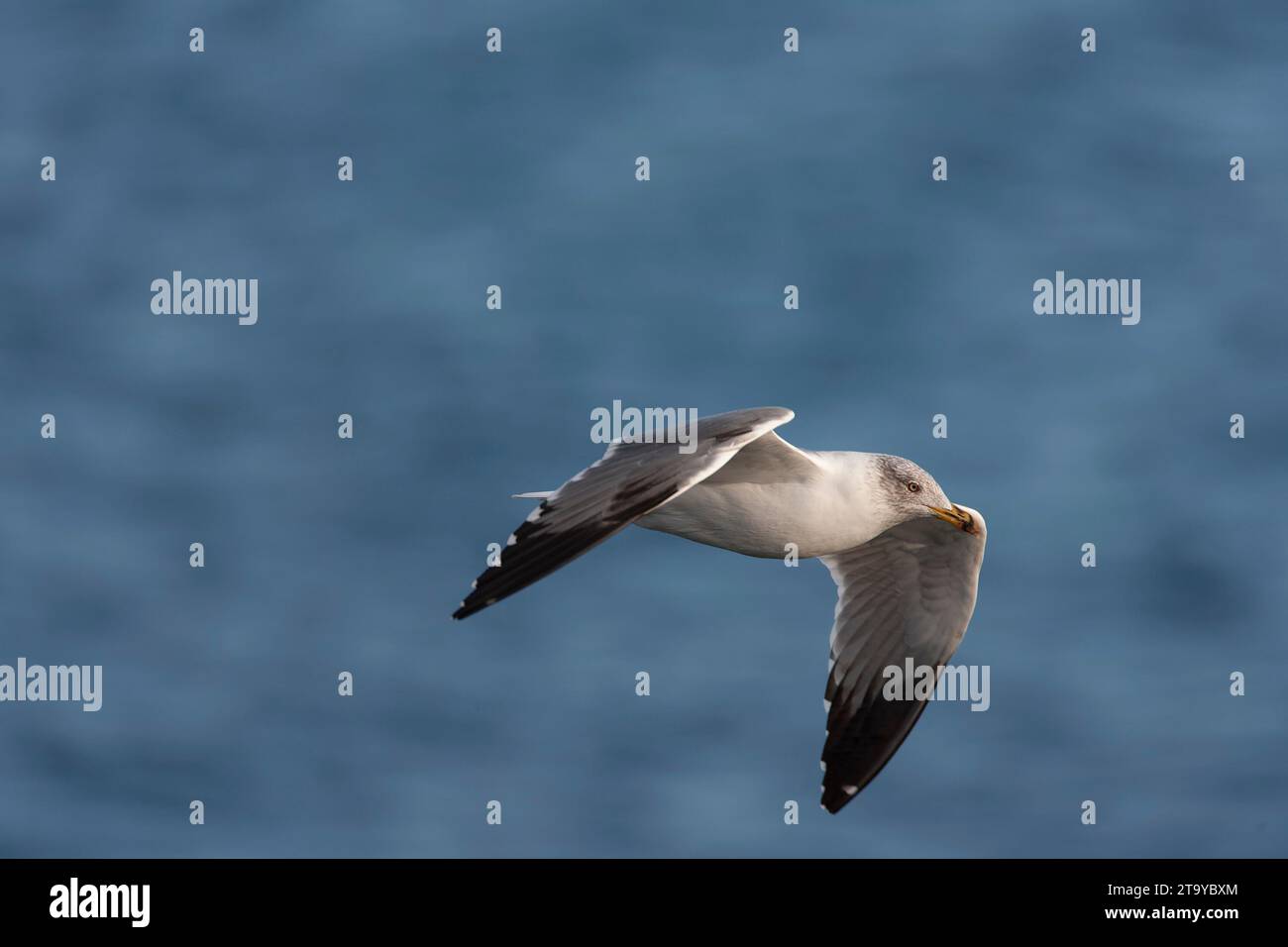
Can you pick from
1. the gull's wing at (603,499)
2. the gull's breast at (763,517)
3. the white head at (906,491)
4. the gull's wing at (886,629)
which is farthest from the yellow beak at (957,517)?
the gull's wing at (603,499)

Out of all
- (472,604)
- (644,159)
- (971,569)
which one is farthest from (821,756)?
(644,159)

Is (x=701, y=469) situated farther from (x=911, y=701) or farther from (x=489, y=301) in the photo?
(x=489, y=301)

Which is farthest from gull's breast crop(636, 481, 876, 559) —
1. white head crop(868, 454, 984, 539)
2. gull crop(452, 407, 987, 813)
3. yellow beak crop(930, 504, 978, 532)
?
yellow beak crop(930, 504, 978, 532)

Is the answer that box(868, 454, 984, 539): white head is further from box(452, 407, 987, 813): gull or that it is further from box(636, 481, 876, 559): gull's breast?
box(636, 481, 876, 559): gull's breast

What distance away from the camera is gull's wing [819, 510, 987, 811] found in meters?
11.4

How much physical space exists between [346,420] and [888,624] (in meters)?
5.12

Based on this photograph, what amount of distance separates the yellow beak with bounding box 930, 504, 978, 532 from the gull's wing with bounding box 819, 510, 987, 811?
0.32 meters

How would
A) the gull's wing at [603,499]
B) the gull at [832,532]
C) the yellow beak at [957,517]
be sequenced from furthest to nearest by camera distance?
the yellow beak at [957,517]
the gull at [832,532]
the gull's wing at [603,499]

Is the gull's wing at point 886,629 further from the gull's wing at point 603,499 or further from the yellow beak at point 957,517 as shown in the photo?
the gull's wing at point 603,499

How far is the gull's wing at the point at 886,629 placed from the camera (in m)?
11.4

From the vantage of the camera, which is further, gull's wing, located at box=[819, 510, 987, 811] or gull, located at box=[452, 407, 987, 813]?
gull's wing, located at box=[819, 510, 987, 811]

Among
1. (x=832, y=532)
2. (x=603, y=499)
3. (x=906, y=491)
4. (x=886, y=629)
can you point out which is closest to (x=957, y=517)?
(x=906, y=491)

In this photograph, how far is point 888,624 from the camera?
1161 centimetres

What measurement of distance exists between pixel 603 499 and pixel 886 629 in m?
2.91
